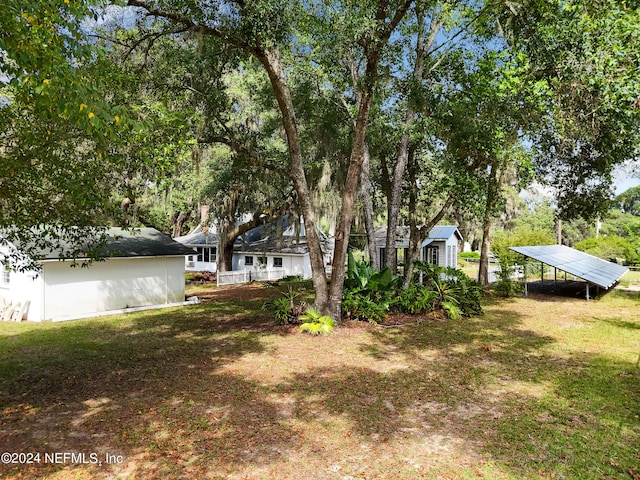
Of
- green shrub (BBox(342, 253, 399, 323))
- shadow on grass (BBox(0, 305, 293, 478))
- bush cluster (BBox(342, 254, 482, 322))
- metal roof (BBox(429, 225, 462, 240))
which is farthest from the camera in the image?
metal roof (BBox(429, 225, 462, 240))

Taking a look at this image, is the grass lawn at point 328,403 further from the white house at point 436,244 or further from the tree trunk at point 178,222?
the tree trunk at point 178,222

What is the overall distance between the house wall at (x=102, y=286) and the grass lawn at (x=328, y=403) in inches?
94.7

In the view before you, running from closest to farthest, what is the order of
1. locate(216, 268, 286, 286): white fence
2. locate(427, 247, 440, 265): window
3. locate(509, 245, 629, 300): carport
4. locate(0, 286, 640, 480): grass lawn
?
1. locate(0, 286, 640, 480): grass lawn
2. locate(509, 245, 629, 300): carport
3. locate(216, 268, 286, 286): white fence
4. locate(427, 247, 440, 265): window

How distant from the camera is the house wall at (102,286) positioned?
13.4 metres

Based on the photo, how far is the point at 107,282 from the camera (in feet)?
48.1

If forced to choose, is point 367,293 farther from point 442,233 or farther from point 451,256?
point 451,256

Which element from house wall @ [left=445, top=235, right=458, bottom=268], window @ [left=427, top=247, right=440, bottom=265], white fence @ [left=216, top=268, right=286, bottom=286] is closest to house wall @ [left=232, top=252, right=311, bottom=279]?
white fence @ [left=216, top=268, right=286, bottom=286]

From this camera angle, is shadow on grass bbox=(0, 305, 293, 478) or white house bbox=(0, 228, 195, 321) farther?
white house bbox=(0, 228, 195, 321)

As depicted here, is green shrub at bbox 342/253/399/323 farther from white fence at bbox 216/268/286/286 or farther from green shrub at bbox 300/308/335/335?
white fence at bbox 216/268/286/286

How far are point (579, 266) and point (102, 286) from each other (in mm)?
18664

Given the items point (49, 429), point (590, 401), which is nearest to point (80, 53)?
A: point (49, 429)

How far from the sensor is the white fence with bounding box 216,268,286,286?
75.8ft

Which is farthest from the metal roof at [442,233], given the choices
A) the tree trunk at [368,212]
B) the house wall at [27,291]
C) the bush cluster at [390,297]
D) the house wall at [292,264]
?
the house wall at [27,291]

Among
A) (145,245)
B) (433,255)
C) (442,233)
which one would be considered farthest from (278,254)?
(145,245)
